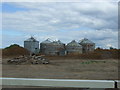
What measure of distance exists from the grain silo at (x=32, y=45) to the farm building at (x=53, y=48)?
6cm

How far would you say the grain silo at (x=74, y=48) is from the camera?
6.04 feet

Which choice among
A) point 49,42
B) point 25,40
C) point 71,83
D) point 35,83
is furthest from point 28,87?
point 49,42

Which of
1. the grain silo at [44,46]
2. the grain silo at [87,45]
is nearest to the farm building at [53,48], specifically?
the grain silo at [44,46]

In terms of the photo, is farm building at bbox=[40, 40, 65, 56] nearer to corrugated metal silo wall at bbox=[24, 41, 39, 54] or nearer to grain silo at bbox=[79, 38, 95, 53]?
corrugated metal silo wall at bbox=[24, 41, 39, 54]

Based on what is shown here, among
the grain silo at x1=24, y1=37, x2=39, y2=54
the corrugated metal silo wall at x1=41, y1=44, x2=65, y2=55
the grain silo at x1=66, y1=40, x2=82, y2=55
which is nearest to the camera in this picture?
the grain silo at x1=24, y1=37, x2=39, y2=54

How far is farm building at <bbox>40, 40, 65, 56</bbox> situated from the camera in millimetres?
1872

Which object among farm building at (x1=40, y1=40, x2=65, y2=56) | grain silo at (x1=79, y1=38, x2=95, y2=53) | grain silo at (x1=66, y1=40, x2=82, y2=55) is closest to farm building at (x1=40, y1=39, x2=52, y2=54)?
farm building at (x1=40, y1=40, x2=65, y2=56)

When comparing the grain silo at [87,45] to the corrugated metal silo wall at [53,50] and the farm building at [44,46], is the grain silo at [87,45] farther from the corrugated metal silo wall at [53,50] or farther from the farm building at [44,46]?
the farm building at [44,46]

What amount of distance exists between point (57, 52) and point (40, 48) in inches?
11.6

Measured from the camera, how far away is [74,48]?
186cm

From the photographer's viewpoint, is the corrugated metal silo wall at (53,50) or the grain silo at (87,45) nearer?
the grain silo at (87,45)

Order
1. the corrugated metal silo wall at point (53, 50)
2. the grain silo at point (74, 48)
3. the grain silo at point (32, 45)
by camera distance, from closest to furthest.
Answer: the grain silo at point (32, 45) → the grain silo at point (74, 48) → the corrugated metal silo wall at point (53, 50)

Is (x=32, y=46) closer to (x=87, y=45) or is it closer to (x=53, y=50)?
(x=53, y=50)

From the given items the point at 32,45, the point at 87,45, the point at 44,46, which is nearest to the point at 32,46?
the point at 32,45
